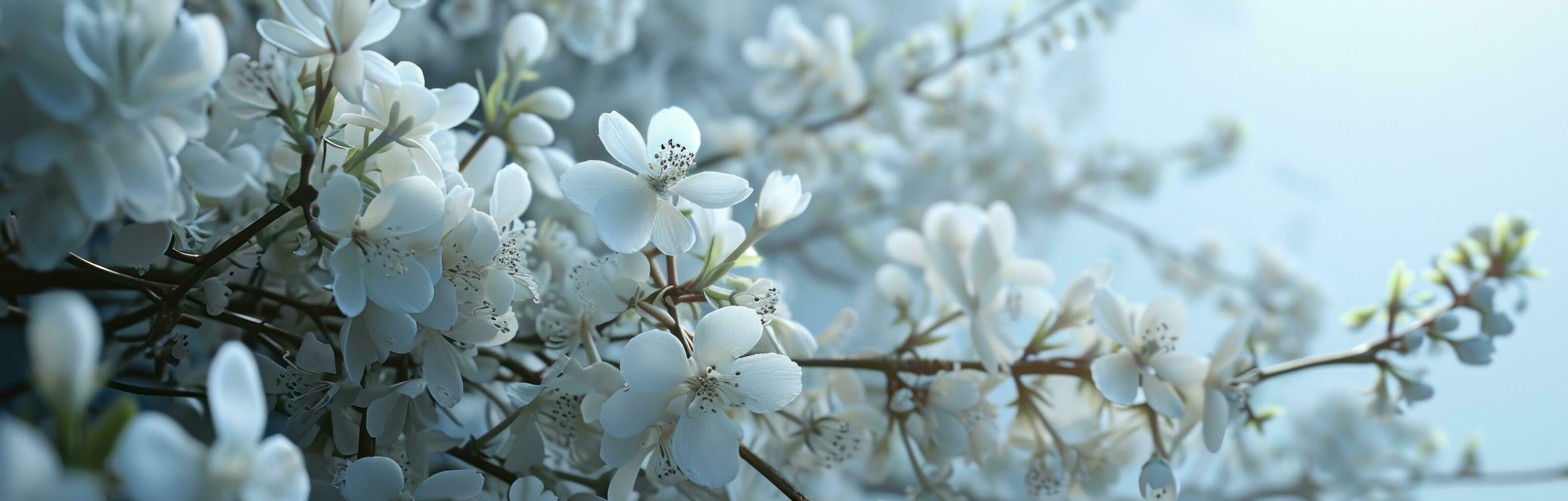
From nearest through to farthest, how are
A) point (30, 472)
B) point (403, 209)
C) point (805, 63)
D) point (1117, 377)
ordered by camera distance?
1. point (30, 472)
2. point (403, 209)
3. point (1117, 377)
4. point (805, 63)

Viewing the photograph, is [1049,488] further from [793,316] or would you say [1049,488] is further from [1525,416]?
[1525,416]

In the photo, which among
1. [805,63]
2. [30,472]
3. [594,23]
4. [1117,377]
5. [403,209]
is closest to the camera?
[30,472]

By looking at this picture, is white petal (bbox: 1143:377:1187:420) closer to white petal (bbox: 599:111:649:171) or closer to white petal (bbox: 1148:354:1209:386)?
white petal (bbox: 1148:354:1209:386)

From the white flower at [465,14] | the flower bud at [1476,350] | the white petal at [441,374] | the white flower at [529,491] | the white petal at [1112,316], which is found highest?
the white flower at [465,14]

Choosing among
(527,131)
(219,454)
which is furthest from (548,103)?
(219,454)

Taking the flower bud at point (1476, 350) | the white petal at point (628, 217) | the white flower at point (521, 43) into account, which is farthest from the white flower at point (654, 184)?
the flower bud at point (1476, 350)

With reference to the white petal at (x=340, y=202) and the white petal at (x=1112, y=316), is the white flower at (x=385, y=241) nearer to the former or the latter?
the white petal at (x=340, y=202)

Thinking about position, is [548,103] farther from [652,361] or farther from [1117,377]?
[1117,377]
